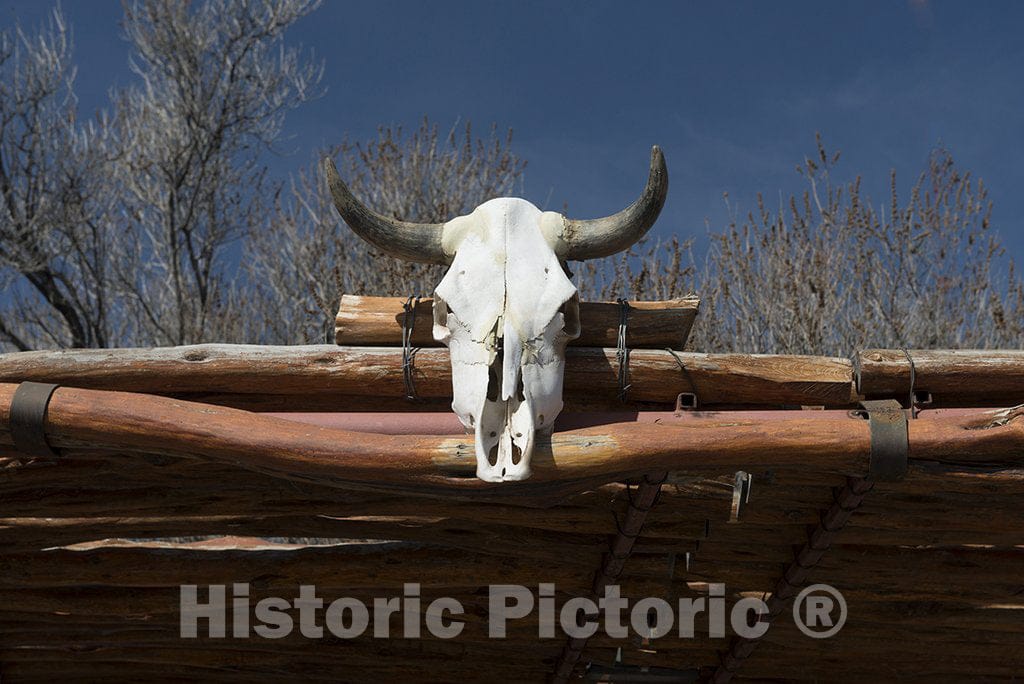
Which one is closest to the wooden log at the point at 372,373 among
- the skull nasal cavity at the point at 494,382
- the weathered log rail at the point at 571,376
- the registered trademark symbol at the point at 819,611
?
the weathered log rail at the point at 571,376

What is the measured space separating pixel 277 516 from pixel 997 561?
2864 mm

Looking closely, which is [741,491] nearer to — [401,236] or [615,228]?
[615,228]

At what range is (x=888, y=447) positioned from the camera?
3.22 metres

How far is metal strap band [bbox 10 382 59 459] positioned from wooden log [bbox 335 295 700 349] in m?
1.00

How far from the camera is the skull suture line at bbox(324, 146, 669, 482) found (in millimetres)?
3062

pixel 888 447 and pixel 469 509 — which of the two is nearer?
pixel 888 447

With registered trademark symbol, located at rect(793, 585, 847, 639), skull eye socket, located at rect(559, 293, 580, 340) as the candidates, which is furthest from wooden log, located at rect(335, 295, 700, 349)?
registered trademark symbol, located at rect(793, 585, 847, 639)

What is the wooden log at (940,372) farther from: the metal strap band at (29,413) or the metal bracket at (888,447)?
the metal strap band at (29,413)

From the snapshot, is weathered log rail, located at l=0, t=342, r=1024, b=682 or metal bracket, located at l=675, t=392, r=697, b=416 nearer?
weathered log rail, located at l=0, t=342, r=1024, b=682

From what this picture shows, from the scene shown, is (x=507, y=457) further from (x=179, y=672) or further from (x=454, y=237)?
(x=179, y=672)

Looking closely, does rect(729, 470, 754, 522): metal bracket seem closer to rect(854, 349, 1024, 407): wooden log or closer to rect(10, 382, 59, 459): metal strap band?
rect(854, 349, 1024, 407): wooden log

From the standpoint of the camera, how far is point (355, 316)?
12.5 feet

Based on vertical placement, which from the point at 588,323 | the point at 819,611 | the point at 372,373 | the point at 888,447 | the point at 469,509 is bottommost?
the point at 819,611

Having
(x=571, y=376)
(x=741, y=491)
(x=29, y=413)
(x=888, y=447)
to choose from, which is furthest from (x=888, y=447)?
(x=29, y=413)
